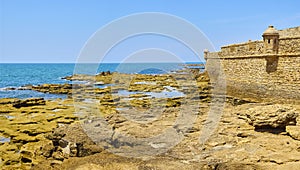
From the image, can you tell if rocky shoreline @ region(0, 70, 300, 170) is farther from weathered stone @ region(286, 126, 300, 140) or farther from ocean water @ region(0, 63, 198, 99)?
ocean water @ region(0, 63, 198, 99)

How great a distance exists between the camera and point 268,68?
1511 cm

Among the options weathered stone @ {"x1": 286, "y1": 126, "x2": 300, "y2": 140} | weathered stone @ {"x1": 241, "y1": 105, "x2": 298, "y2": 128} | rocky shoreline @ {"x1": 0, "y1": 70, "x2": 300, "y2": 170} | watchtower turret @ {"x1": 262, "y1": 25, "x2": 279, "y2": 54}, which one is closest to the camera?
rocky shoreline @ {"x1": 0, "y1": 70, "x2": 300, "y2": 170}

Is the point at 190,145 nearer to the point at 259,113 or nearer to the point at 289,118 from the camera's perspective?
the point at 259,113

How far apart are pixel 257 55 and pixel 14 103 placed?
14747 mm

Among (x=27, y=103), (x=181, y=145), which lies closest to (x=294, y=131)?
(x=181, y=145)

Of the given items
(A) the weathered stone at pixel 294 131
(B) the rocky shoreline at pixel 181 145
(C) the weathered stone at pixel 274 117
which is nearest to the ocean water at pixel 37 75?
(B) the rocky shoreline at pixel 181 145

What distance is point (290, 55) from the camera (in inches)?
541

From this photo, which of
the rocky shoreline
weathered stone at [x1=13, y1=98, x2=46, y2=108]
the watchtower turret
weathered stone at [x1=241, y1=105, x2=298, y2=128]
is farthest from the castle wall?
weathered stone at [x1=13, y1=98, x2=46, y2=108]

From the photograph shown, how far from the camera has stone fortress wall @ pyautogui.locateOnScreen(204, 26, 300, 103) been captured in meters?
13.7

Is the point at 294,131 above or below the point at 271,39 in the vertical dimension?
below

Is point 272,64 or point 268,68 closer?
point 272,64

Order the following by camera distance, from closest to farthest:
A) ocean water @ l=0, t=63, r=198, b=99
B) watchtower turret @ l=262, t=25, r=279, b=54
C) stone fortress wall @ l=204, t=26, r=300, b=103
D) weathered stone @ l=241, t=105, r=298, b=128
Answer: weathered stone @ l=241, t=105, r=298, b=128, stone fortress wall @ l=204, t=26, r=300, b=103, watchtower turret @ l=262, t=25, r=279, b=54, ocean water @ l=0, t=63, r=198, b=99

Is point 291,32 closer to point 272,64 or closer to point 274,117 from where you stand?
point 272,64

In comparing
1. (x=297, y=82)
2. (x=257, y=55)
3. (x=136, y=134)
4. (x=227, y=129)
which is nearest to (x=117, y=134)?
(x=136, y=134)
